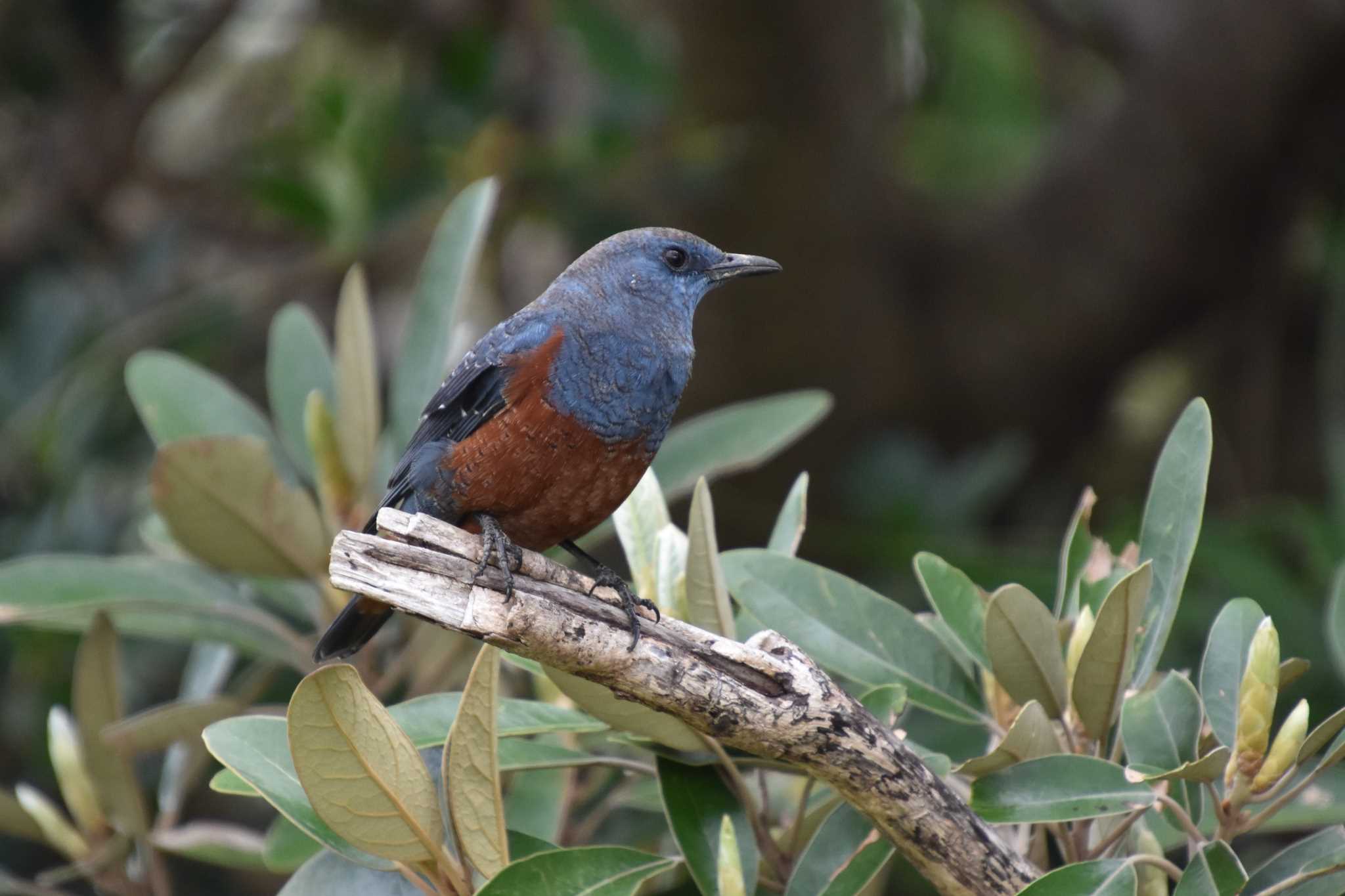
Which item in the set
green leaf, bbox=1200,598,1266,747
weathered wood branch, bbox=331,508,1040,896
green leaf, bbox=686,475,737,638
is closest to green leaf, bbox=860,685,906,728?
weathered wood branch, bbox=331,508,1040,896

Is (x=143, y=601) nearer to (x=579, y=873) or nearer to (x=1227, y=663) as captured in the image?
(x=579, y=873)

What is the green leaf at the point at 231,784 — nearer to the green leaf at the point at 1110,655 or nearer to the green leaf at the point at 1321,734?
the green leaf at the point at 1110,655

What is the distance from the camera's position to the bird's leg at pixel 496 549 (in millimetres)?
2414

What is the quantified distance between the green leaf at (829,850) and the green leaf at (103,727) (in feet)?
5.24

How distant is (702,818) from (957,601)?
59 cm

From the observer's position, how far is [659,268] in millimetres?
3172

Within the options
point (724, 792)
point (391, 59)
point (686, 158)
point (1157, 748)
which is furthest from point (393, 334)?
point (1157, 748)

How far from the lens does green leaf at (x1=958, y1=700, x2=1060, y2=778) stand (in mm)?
2182

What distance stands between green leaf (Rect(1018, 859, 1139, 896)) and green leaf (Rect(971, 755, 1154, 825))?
0.08 meters

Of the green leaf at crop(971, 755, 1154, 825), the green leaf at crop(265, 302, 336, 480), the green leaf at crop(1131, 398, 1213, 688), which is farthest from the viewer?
the green leaf at crop(265, 302, 336, 480)

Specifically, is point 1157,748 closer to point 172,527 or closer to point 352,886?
point 352,886

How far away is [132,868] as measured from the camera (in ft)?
11.1

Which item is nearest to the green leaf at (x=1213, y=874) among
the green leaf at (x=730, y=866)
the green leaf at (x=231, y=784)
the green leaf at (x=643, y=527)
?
the green leaf at (x=730, y=866)

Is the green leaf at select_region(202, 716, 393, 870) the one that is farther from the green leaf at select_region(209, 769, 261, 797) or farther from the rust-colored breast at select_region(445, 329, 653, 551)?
the rust-colored breast at select_region(445, 329, 653, 551)
